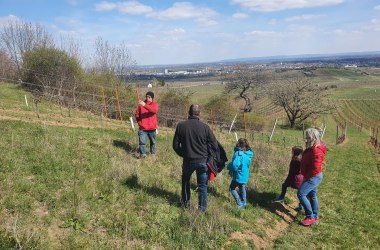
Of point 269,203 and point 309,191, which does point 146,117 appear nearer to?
point 269,203

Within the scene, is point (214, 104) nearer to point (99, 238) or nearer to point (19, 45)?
point (19, 45)

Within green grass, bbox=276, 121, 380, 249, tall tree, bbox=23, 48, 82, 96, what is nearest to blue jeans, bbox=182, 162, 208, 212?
green grass, bbox=276, 121, 380, 249

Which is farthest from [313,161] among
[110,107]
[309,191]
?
[110,107]

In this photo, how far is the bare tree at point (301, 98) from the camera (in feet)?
167

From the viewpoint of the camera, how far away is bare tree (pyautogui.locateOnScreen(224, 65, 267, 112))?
66106mm

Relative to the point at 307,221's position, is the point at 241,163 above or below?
above

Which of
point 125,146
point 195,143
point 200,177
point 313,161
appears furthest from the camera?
point 125,146

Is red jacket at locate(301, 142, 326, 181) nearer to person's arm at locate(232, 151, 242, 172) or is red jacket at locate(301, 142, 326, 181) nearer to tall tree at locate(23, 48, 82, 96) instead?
person's arm at locate(232, 151, 242, 172)

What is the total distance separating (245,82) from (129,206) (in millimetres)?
61754

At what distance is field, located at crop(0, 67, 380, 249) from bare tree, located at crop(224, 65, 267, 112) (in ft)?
181

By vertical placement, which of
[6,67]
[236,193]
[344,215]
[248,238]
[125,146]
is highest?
[6,67]

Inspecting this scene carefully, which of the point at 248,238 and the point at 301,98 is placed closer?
the point at 248,238

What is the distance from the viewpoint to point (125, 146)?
11.0 metres

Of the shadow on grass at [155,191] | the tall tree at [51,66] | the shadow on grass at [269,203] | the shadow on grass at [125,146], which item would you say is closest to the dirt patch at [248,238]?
the shadow on grass at [155,191]
